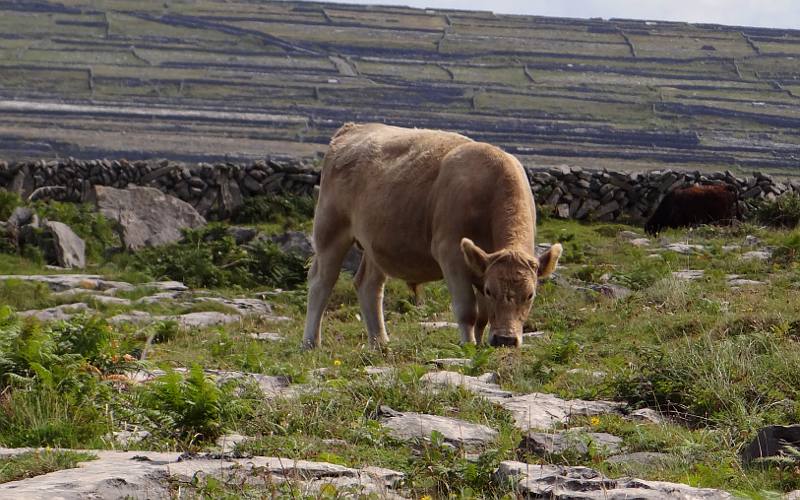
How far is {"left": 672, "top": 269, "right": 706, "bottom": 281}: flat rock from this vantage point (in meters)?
16.5

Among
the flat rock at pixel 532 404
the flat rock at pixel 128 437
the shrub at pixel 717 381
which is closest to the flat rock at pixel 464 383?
the flat rock at pixel 532 404

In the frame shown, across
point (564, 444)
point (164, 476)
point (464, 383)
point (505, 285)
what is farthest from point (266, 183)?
point (164, 476)

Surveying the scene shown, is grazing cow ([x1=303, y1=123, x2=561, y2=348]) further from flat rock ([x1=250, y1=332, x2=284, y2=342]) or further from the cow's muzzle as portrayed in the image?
flat rock ([x1=250, y1=332, x2=284, y2=342])

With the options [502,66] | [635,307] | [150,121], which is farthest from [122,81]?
[635,307]

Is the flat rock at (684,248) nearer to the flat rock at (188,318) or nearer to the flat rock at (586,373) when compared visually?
the flat rock at (188,318)

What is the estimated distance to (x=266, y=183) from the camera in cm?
2633

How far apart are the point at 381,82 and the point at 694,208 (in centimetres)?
12266

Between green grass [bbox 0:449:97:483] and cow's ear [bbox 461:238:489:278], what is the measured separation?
16.1 ft

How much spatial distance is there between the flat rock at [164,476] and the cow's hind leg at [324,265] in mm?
6951

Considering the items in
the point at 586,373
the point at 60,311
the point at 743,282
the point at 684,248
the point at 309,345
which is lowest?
the point at 60,311

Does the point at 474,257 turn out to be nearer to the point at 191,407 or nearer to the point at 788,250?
the point at 191,407

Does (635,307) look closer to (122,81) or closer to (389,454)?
(389,454)

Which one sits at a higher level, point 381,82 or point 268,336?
point 268,336

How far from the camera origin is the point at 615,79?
151625mm
